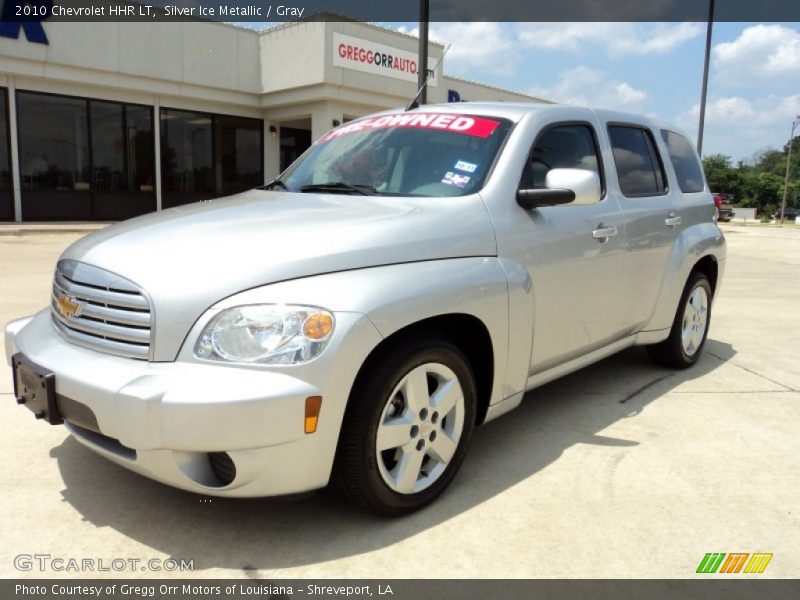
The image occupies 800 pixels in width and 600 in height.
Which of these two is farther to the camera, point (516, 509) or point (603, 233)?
point (603, 233)

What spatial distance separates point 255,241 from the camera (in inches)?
98.5

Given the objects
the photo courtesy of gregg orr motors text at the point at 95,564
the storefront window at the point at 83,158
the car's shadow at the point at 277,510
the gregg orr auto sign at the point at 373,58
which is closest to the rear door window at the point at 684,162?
the car's shadow at the point at 277,510

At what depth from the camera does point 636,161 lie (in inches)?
170

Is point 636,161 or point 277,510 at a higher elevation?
point 636,161

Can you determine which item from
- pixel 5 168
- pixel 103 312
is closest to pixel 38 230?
pixel 5 168

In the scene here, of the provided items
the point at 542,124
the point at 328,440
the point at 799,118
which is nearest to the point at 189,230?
the point at 328,440

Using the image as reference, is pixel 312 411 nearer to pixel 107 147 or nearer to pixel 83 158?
pixel 83 158

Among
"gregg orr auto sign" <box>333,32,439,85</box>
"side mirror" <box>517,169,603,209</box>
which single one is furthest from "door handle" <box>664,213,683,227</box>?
"gregg orr auto sign" <box>333,32,439,85</box>

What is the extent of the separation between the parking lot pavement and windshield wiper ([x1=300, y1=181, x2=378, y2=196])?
1455 millimetres

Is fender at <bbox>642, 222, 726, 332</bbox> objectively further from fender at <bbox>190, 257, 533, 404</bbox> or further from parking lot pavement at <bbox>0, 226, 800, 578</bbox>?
fender at <bbox>190, 257, 533, 404</bbox>

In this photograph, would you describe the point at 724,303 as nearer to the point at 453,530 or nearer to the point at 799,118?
the point at 453,530

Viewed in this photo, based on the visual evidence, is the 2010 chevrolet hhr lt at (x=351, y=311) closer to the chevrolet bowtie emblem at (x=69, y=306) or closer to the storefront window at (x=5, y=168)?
the chevrolet bowtie emblem at (x=69, y=306)

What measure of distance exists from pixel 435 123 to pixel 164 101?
51.4 feet

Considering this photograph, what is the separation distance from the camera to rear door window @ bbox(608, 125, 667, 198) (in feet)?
13.5
